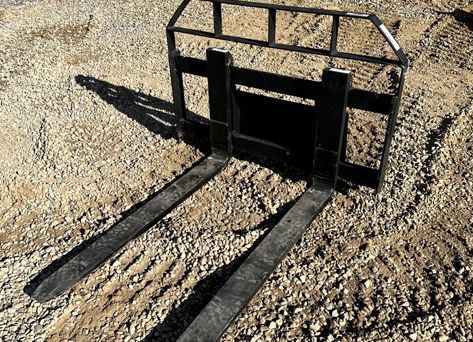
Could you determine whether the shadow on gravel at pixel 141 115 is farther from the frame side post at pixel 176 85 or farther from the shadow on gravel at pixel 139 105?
the frame side post at pixel 176 85

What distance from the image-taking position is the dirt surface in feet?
12.1

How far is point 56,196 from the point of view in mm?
5102

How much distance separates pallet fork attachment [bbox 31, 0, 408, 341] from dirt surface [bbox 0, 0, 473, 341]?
0.49 feet

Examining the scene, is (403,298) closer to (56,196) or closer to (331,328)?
(331,328)

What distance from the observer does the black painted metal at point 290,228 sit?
11.4 ft

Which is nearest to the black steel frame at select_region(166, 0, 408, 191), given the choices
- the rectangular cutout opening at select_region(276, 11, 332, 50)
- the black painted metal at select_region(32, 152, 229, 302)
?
the black painted metal at select_region(32, 152, 229, 302)

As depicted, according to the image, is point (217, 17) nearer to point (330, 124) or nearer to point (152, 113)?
point (330, 124)

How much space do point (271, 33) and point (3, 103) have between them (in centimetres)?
445

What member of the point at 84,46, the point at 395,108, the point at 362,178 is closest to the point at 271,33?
the point at 395,108

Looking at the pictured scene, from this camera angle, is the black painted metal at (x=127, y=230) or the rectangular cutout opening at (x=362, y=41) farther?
the rectangular cutout opening at (x=362, y=41)

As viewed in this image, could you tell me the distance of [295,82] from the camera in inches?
175

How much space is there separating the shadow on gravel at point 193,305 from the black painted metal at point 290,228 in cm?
22

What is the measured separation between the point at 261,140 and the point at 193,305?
1.96 meters

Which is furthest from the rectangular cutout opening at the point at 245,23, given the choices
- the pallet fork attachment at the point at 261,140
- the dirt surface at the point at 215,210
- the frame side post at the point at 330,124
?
the frame side post at the point at 330,124
